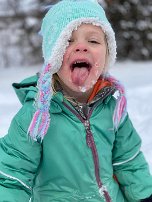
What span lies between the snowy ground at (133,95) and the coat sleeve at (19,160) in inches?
58.7

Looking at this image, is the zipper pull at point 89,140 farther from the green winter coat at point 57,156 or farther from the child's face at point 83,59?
Result: the child's face at point 83,59

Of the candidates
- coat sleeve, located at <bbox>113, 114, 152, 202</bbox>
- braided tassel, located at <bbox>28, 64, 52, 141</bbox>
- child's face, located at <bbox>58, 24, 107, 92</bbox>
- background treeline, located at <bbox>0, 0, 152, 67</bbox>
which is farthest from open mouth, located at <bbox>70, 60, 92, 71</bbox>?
background treeline, located at <bbox>0, 0, 152, 67</bbox>

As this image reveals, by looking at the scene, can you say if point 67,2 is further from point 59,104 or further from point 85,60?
point 59,104

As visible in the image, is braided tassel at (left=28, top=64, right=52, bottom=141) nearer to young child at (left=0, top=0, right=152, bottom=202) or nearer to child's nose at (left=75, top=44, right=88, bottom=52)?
young child at (left=0, top=0, right=152, bottom=202)

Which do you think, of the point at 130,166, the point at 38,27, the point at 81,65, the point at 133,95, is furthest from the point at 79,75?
the point at 38,27

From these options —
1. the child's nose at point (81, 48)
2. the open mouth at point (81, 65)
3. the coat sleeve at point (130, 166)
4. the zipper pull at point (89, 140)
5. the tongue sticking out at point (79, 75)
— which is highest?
the child's nose at point (81, 48)

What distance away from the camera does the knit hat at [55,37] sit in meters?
1.96

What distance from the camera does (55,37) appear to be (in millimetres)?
1981

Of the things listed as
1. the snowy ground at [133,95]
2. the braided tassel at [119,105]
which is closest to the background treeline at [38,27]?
the snowy ground at [133,95]

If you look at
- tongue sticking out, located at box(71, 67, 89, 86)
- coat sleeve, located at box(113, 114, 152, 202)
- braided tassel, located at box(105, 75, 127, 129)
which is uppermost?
tongue sticking out, located at box(71, 67, 89, 86)

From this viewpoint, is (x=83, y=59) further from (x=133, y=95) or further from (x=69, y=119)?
(x=133, y=95)

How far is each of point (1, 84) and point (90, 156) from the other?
634 cm

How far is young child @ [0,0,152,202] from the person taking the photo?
6.46 feet

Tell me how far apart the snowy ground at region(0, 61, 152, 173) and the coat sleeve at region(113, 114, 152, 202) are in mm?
994
